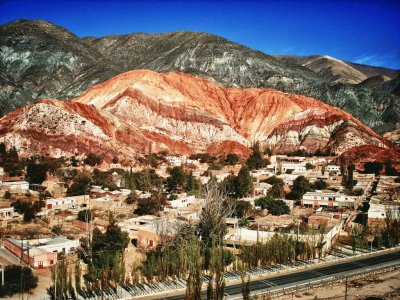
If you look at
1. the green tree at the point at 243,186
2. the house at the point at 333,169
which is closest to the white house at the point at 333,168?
the house at the point at 333,169

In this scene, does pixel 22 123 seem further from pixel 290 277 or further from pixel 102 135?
pixel 290 277

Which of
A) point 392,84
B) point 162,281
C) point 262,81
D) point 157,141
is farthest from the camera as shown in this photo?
point 392,84

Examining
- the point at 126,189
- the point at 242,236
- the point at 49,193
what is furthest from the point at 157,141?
the point at 242,236

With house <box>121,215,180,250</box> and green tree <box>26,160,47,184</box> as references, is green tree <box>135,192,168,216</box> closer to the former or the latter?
house <box>121,215,180,250</box>

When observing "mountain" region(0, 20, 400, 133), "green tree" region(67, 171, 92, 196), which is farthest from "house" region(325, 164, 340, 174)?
"mountain" region(0, 20, 400, 133)

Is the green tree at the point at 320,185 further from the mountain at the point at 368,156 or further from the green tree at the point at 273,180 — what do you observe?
the mountain at the point at 368,156

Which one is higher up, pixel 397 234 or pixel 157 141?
pixel 157 141

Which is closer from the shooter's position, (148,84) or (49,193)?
(49,193)

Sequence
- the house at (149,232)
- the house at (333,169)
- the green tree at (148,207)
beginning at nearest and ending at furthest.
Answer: the house at (149,232)
the green tree at (148,207)
the house at (333,169)
